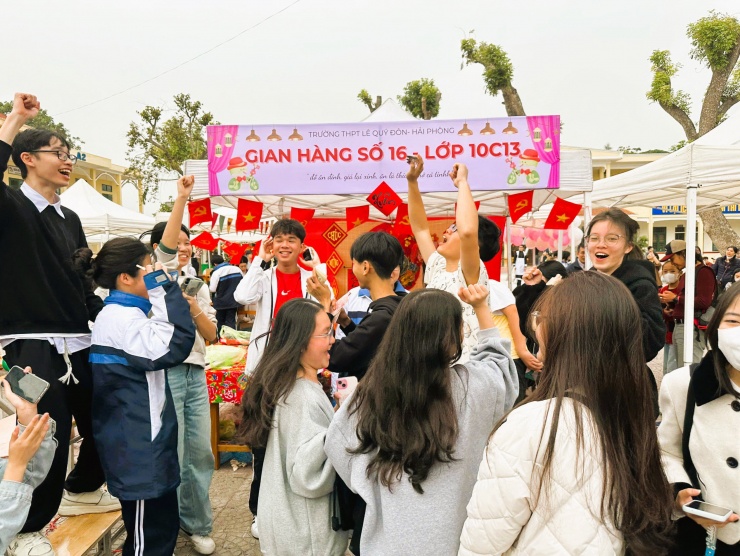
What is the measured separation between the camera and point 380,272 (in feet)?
7.94

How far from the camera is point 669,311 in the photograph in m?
6.43

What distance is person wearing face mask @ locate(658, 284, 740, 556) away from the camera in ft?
4.77

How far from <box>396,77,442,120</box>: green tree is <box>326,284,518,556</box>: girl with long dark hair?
836 inches

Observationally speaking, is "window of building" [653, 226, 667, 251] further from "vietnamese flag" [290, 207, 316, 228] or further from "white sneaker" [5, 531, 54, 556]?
"white sneaker" [5, 531, 54, 556]

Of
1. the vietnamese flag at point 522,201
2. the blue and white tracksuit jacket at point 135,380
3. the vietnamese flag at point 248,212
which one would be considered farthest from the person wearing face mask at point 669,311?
the blue and white tracksuit jacket at point 135,380

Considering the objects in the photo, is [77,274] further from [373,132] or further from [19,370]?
[373,132]

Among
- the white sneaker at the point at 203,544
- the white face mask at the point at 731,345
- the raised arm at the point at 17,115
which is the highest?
the raised arm at the point at 17,115

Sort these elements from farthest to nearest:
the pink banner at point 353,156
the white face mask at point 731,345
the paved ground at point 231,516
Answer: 1. the pink banner at point 353,156
2. the paved ground at point 231,516
3. the white face mask at point 731,345

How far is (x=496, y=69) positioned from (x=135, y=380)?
15076 mm

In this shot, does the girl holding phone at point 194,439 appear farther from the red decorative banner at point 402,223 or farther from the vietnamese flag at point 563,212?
the vietnamese flag at point 563,212

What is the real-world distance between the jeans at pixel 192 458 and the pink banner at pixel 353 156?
2529 millimetres

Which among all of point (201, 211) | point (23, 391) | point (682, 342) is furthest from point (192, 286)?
point (682, 342)

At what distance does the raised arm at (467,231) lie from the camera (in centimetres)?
198

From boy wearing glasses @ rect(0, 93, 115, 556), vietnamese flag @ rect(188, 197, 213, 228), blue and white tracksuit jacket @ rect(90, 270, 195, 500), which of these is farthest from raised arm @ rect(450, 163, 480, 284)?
vietnamese flag @ rect(188, 197, 213, 228)
